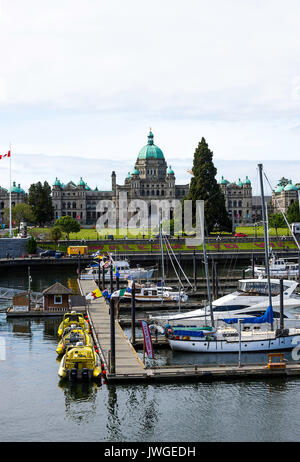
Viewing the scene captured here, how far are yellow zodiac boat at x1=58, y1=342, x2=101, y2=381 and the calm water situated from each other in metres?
0.64

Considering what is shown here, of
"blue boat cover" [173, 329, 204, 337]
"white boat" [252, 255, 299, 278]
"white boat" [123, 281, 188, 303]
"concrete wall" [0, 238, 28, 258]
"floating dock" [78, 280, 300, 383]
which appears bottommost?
"floating dock" [78, 280, 300, 383]

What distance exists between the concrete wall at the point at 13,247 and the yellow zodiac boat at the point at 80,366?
79.0m

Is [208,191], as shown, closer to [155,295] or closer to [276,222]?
[276,222]

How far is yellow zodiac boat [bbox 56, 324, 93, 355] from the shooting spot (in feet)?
150

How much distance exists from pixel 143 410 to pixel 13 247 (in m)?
87.1

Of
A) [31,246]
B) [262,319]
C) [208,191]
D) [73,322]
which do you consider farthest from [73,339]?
[208,191]

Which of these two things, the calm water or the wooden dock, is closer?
the calm water

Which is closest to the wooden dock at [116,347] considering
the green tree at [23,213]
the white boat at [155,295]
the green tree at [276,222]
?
the white boat at [155,295]

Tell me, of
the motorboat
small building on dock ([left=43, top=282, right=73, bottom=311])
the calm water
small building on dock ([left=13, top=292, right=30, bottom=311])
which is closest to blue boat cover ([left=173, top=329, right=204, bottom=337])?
the motorboat

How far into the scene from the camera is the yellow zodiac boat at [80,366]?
129ft

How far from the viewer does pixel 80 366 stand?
131 ft

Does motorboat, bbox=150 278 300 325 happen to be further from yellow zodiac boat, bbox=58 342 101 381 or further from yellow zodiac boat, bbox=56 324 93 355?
yellow zodiac boat, bbox=58 342 101 381

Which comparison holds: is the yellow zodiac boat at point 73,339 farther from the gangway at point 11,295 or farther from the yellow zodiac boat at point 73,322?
the gangway at point 11,295
